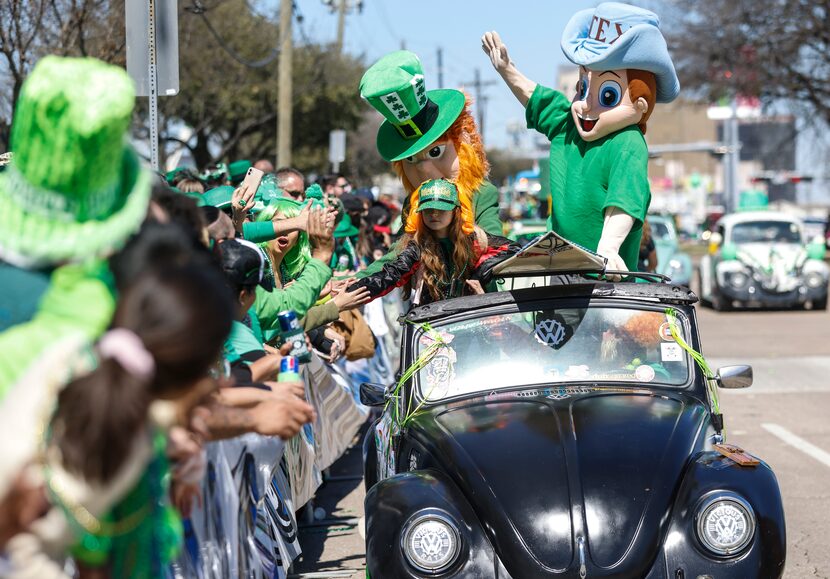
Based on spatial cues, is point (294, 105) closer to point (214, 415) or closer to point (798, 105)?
point (798, 105)

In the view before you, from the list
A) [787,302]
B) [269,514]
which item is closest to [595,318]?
[269,514]

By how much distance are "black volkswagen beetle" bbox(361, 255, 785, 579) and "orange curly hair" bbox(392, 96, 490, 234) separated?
0.99 metres

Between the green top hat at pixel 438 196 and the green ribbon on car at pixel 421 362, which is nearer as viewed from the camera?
the green ribbon on car at pixel 421 362

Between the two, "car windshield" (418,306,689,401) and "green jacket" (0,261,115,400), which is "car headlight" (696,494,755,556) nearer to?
"car windshield" (418,306,689,401)

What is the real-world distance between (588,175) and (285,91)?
15.5 m

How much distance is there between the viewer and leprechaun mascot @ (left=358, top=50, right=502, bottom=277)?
6.43 m

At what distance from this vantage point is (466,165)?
6.60 meters

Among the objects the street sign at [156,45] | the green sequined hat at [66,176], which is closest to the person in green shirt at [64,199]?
the green sequined hat at [66,176]

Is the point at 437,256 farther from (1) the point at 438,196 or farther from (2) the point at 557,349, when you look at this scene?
(2) the point at 557,349

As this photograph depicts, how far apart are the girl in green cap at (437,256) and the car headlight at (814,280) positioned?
13.7 m

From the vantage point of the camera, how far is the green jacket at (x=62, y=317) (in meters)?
2.28

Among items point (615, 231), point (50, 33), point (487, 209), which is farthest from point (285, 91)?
point (615, 231)

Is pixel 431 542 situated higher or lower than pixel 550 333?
lower

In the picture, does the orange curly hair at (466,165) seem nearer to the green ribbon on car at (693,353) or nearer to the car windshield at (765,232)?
the green ribbon on car at (693,353)
